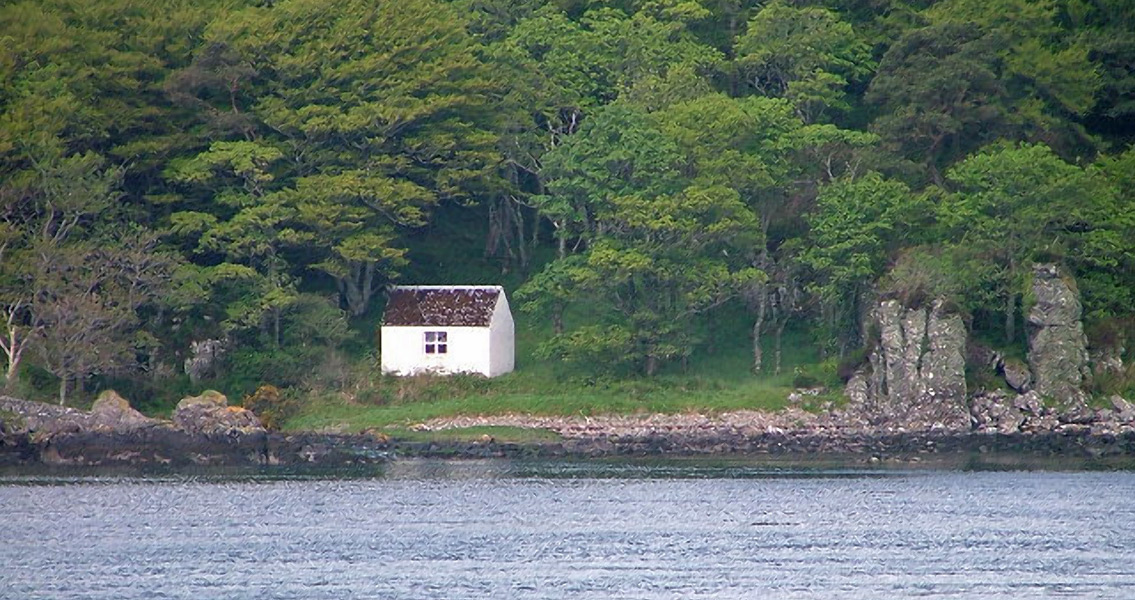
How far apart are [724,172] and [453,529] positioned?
2323 centimetres

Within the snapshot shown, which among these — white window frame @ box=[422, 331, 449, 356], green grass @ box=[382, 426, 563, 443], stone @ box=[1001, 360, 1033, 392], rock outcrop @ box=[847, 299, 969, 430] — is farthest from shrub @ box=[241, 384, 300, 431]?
stone @ box=[1001, 360, 1033, 392]

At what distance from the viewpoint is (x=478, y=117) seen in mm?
68562

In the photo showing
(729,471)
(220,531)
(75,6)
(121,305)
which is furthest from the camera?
(75,6)

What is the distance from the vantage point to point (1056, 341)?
196 feet

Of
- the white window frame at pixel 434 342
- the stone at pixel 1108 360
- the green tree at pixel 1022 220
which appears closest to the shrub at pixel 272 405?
the white window frame at pixel 434 342

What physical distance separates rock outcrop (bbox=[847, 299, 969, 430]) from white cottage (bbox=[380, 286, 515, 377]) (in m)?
10.6

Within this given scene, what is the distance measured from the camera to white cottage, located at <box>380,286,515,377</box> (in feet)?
209

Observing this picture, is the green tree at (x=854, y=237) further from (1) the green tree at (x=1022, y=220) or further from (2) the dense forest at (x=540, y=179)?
(1) the green tree at (x=1022, y=220)

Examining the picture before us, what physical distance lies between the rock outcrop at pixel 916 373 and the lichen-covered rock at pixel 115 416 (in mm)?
19041

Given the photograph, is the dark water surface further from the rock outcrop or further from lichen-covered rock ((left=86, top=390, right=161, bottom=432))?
the rock outcrop

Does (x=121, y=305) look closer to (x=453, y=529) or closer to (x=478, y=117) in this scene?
(x=478, y=117)

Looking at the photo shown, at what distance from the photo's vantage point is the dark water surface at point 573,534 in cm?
3666

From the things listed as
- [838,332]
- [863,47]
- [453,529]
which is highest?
[863,47]

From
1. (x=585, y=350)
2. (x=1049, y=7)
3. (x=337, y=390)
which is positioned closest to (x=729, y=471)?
(x=585, y=350)
